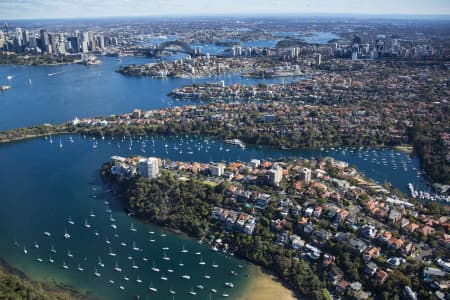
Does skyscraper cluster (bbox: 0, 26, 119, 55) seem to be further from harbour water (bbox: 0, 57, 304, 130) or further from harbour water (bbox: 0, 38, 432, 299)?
harbour water (bbox: 0, 38, 432, 299)

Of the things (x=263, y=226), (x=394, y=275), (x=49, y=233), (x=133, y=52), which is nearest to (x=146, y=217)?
(x=49, y=233)

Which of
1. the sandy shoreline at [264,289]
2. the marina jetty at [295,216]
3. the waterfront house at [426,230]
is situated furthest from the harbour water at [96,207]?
the waterfront house at [426,230]

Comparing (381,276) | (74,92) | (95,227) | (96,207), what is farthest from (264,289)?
(74,92)

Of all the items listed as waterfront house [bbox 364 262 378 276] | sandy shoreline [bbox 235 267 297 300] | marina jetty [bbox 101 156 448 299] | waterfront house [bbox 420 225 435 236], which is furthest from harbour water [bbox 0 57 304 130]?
waterfront house [bbox 364 262 378 276]

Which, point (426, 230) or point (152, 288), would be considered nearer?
point (152, 288)

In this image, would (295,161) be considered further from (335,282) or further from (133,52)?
(133,52)

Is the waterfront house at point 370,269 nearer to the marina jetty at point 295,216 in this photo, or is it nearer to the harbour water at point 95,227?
the marina jetty at point 295,216

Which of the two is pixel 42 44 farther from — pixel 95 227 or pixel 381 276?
pixel 381 276

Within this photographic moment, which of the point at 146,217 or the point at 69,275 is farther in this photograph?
the point at 146,217
